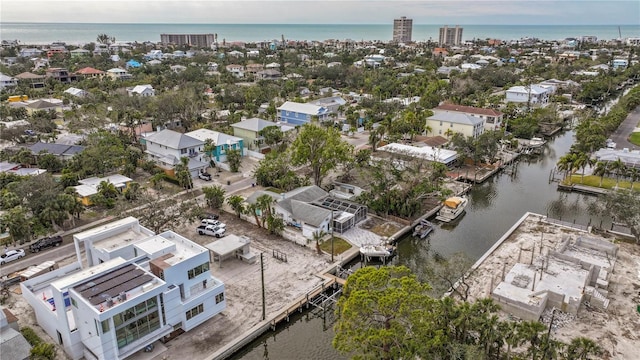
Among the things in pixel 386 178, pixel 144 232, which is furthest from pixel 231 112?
pixel 144 232

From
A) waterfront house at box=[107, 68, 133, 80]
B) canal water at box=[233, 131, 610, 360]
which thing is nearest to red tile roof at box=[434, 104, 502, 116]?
canal water at box=[233, 131, 610, 360]

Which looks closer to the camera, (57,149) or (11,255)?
(11,255)

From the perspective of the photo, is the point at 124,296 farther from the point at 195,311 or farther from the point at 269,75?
the point at 269,75

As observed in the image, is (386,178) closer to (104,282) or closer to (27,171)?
(104,282)

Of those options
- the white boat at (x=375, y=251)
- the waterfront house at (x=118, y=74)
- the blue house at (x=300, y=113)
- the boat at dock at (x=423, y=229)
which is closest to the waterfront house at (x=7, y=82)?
the waterfront house at (x=118, y=74)

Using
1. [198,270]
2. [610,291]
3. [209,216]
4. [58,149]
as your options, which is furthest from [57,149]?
[610,291]

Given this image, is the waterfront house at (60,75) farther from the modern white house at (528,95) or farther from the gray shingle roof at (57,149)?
the modern white house at (528,95)
